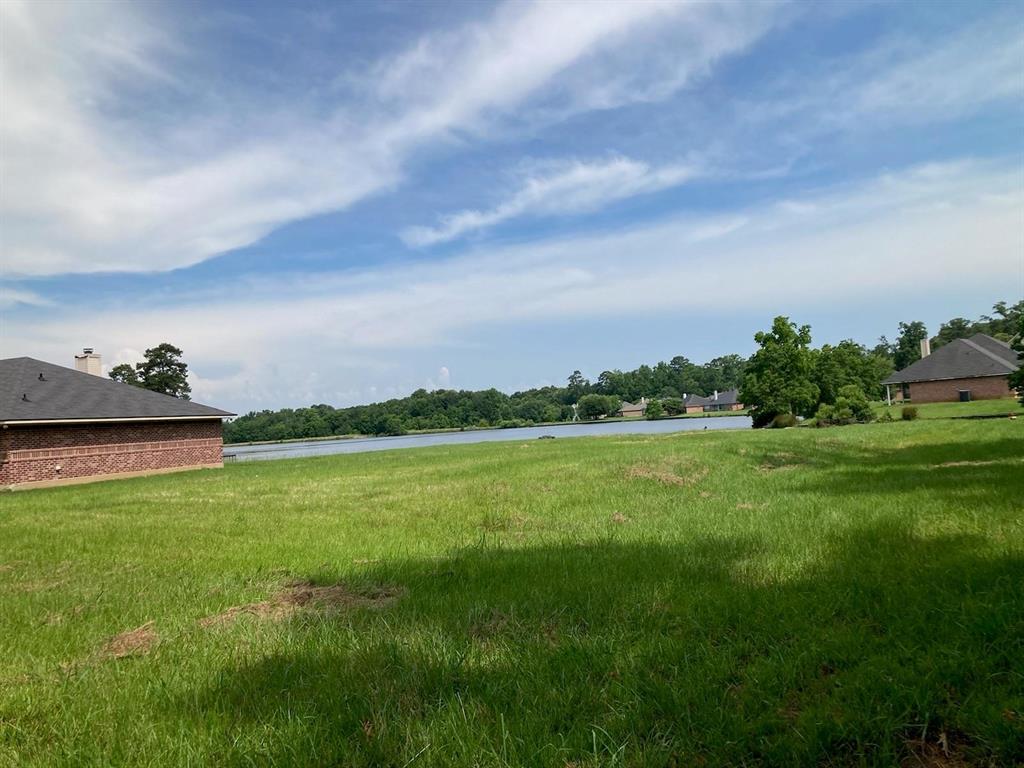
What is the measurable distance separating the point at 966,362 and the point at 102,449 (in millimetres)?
63704

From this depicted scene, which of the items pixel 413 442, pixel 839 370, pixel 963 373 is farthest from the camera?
pixel 413 442

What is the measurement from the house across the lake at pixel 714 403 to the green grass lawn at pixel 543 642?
12194 centimetres

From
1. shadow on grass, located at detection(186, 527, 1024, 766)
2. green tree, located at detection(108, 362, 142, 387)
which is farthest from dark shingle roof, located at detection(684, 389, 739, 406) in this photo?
shadow on grass, located at detection(186, 527, 1024, 766)

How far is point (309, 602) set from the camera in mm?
5816

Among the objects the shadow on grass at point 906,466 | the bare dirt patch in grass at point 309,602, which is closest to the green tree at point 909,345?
the shadow on grass at point 906,466

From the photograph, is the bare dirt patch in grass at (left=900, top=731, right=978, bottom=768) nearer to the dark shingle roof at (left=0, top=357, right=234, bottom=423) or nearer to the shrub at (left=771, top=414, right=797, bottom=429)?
the dark shingle roof at (left=0, top=357, right=234, bottom=423)

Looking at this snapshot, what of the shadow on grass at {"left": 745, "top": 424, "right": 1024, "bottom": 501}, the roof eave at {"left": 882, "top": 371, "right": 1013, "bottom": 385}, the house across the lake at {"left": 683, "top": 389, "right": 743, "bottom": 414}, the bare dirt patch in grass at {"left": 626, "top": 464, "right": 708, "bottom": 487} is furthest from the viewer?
the house across the lake at {"left": 683, "top": 389, "right": 743, "bottom": 414}

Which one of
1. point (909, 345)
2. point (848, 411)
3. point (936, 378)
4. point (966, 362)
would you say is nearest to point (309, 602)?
point (848, 411)

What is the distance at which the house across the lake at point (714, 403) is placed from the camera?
126056 millimetres

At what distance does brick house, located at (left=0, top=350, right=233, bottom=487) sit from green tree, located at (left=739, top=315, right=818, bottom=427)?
38397 millimetres

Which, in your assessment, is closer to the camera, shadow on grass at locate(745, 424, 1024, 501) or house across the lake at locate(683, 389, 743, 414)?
shadow on grass at locate(745, 424, 1024, 501)

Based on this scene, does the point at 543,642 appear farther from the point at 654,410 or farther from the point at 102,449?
the point at 654,410

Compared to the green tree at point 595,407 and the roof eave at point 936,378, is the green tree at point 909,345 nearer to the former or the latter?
the roof eave at point 936,378

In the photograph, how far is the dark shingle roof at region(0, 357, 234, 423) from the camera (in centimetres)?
2566
